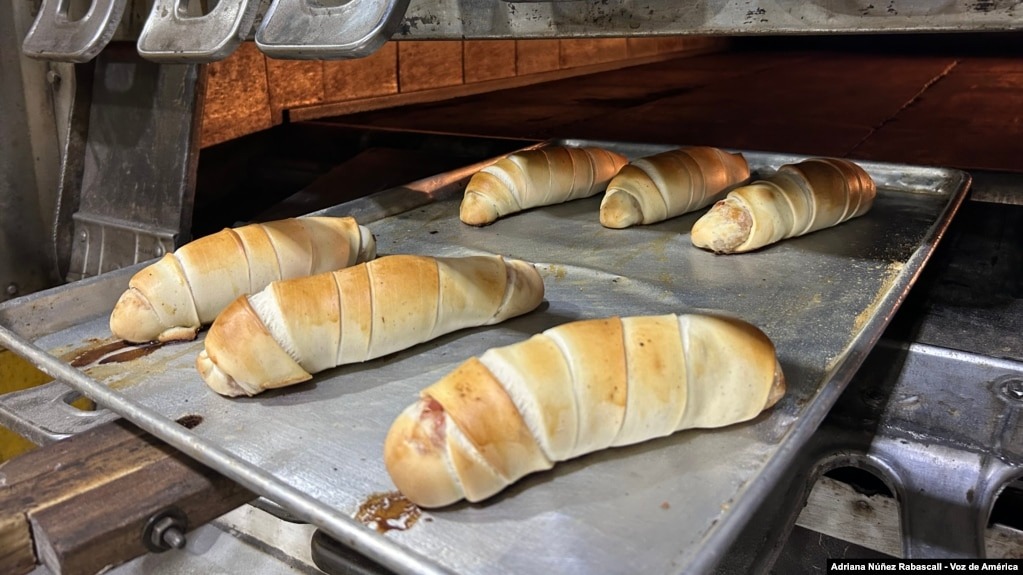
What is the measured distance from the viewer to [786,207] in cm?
175

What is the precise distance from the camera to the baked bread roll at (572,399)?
0.92m

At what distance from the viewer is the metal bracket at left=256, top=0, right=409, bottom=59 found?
115 centimetres

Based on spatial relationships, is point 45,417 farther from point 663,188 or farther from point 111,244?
point 663,188

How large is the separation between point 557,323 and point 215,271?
0.68 m

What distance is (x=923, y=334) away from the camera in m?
1.52

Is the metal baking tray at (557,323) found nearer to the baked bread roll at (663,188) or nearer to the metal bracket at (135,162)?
the baked bread roll at (663,188)

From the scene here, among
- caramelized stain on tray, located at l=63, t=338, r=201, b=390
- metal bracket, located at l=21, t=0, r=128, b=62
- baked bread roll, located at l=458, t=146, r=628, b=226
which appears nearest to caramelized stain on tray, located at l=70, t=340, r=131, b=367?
→ caramelized stain on tray, located at l=63, t=338, r=201, b=390

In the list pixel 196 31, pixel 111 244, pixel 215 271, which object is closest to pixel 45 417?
pixel 215 271

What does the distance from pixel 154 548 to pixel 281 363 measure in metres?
0.33

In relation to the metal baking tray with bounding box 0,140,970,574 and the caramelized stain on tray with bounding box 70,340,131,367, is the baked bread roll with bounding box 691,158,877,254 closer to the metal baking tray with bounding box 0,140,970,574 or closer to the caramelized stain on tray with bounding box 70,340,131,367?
the metal baking tray with bounding box 0,140,970,574

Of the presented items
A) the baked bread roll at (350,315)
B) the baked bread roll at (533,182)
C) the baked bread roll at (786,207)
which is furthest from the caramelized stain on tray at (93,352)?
the baked bread roll at (786,207)

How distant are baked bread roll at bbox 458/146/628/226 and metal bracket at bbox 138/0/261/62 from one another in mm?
745

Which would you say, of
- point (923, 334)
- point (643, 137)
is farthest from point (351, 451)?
point (643, 137)

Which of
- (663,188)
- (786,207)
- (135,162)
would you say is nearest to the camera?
(786,207)
